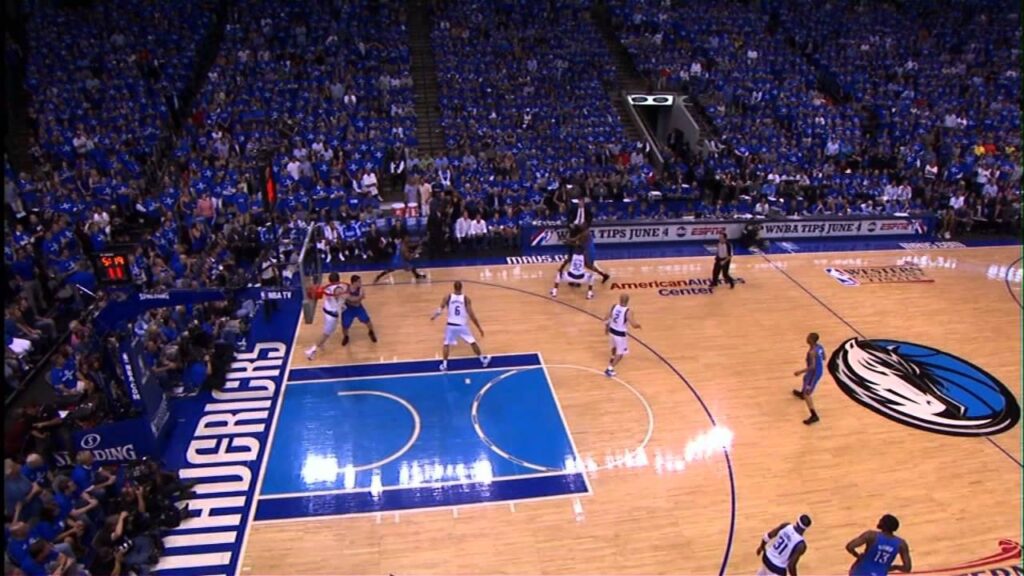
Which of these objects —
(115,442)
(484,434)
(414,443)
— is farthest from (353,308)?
(115,442)

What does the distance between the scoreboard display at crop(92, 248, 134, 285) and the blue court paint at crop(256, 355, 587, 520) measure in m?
3.35

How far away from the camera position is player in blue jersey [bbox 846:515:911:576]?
696cm

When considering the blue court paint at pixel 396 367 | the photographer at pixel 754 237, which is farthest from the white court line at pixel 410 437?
the photographer at pixel 754 237

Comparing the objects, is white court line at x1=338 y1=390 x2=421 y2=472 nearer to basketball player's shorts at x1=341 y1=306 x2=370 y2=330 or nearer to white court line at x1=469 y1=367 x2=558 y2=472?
white court line at x1=469 y1=367 x2=558 y2=472

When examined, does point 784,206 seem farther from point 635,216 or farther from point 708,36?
point 708,36

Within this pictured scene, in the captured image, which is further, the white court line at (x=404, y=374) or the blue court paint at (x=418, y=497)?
the white court line at (x=404, y=374)

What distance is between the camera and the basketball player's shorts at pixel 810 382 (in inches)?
419

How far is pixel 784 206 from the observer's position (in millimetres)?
21609

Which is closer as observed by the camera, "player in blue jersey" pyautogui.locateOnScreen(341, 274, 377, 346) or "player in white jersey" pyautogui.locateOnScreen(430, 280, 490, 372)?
"player in white jersey" pyautogui.locateOnScreen(430, 280, 490, 372)

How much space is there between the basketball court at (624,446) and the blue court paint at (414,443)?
0.03 meters

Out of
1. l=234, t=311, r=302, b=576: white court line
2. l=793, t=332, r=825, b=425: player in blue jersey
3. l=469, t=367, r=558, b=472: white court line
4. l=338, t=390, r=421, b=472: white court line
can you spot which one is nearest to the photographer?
l=793, t=332, r=825, b=425: player in blue jersey

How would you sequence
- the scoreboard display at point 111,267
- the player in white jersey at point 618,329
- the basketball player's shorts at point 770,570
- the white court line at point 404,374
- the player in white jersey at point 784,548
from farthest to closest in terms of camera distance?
the white court line at point 404,374
the player in white jersey at point 618,329
the scoreboard display at point 111,267
the basketball player's shorts at point 770,570
the player in white jersey at point 784,548

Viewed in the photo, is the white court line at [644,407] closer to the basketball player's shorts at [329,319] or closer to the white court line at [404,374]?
the white court line at [404,374]

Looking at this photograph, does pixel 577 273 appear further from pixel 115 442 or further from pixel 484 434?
pixel 115 442
